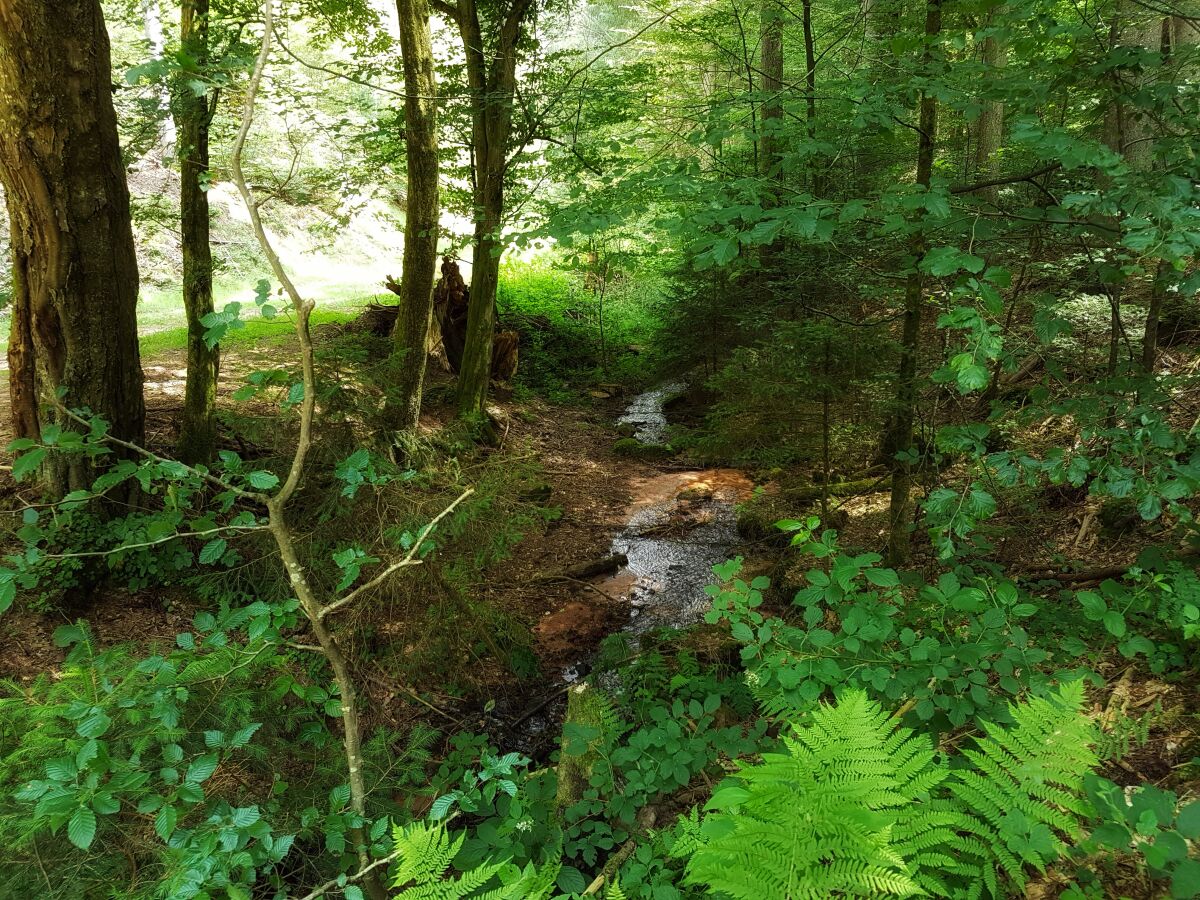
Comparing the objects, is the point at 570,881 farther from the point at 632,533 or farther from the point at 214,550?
the point at 632,533

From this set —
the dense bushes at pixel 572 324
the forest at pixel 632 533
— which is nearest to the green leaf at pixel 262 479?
the forest at pixel 632 533

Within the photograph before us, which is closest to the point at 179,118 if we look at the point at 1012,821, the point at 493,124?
the point at 493,124

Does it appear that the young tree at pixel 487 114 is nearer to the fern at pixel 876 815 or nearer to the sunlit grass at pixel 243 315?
the sunlit grass at pixel 243 315

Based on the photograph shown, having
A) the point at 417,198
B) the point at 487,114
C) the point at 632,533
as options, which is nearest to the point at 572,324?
the point at 487,114

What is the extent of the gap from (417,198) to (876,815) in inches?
290

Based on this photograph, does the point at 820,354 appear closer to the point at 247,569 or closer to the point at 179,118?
the point at 247,569

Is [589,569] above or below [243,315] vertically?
below

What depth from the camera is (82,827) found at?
1452mm

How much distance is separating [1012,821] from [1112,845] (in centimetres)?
18

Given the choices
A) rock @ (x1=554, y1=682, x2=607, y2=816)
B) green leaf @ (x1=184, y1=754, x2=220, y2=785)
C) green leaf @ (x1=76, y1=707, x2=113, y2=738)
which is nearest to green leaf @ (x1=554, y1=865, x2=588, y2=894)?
rock @ (x1=554, y1=682, x2=607, y2=816)

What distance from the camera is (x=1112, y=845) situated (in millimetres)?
1244

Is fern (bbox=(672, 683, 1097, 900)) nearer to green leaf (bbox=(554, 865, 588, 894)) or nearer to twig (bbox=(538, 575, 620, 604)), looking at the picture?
green leaf (bbox=(554, 865, 588, 894))

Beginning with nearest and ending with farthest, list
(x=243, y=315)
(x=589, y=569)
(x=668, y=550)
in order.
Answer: (x=589, y=569)
(x=668, y=550)
(x=243, y=315)

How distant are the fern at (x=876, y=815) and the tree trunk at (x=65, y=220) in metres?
4.21
